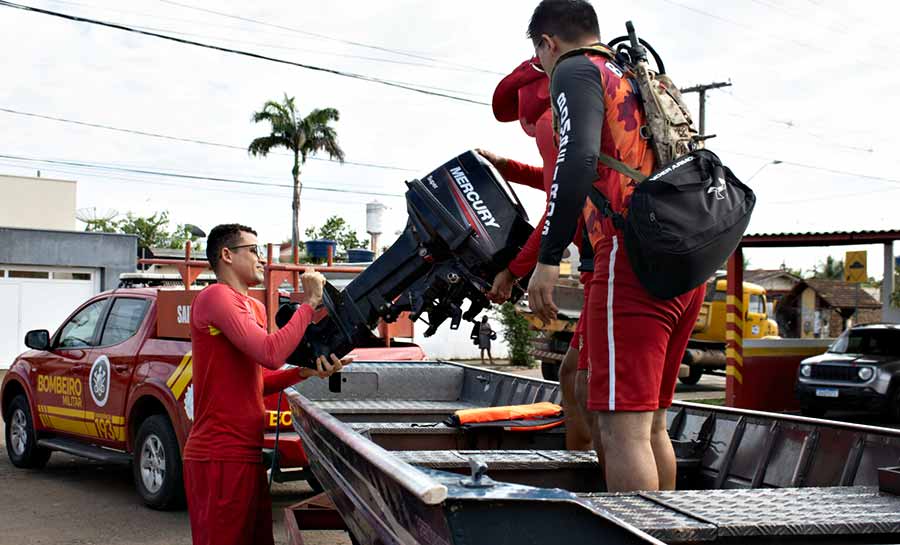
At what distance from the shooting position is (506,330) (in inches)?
1186

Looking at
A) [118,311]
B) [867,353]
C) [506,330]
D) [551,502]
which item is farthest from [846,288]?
[551,502]

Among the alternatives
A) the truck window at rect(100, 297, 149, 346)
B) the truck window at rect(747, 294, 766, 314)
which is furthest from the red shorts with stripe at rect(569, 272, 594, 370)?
the truck window at rect(747, 294, 766, 314)

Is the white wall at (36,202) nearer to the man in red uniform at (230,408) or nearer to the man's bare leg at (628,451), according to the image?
the man in red uniform at (230,408)

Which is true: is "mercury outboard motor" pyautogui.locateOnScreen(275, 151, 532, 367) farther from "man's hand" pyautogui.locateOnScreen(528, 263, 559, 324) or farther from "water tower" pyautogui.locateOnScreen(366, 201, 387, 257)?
→ "water tower" pyautogui.locateOnScreen(366, 201, 387, 257)

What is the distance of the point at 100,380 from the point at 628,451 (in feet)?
20.4

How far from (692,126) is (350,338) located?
1.88 m

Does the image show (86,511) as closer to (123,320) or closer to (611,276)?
(123,320)

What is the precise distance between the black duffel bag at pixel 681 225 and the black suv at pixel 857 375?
13389 mm

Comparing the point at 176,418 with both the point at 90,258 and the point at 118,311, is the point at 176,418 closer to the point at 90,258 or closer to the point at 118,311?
the point at 118,311

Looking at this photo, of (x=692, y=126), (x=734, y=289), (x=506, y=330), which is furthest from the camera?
(x=506, y=330)

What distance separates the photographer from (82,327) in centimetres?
882

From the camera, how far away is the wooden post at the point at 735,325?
614 inches

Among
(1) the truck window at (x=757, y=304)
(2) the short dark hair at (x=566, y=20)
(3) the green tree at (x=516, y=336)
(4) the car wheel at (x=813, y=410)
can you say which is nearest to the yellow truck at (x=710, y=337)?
(1) the truck window at (x=757, y=304)

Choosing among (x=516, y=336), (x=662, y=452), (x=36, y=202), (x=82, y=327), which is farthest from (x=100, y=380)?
(x=36, y=202)
